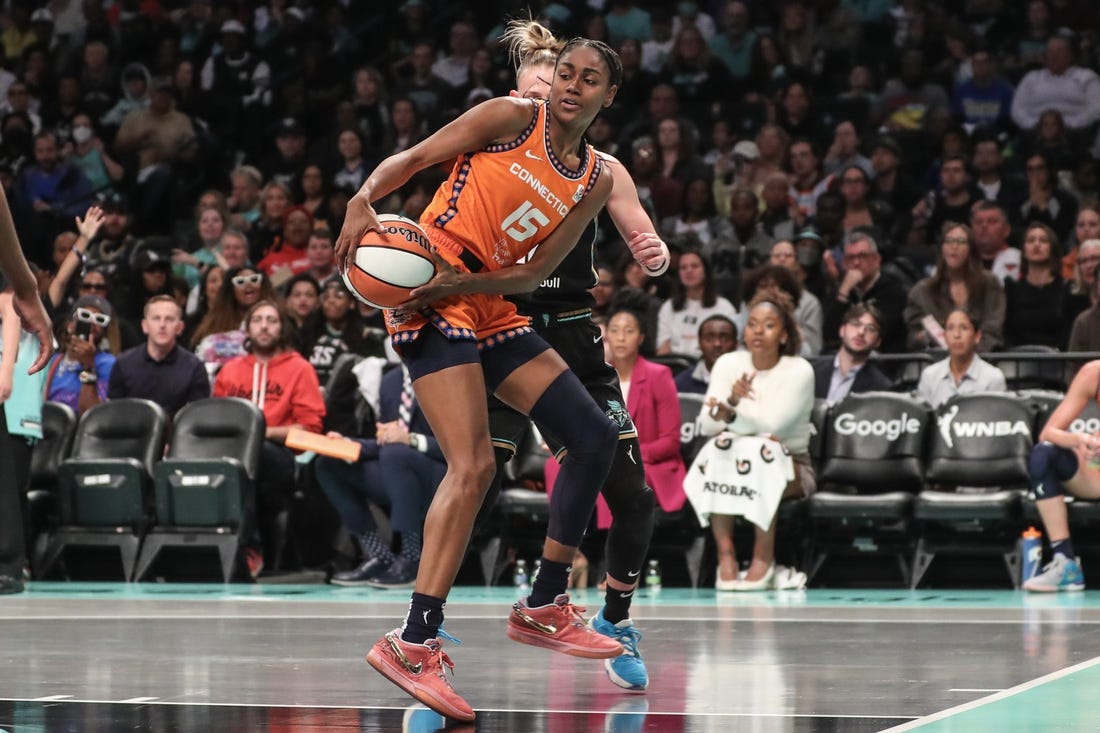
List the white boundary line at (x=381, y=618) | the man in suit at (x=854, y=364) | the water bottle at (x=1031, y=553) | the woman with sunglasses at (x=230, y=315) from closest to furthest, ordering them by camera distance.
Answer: the white boundary line at (x=381, y=618) → the water bottle at (x=1031, y=553) → the man in suit at (x=854, y=364) → the woman with sunglasses at (x=230, y=315)

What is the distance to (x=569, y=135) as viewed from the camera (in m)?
4.88

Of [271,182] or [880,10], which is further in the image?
[880,10]

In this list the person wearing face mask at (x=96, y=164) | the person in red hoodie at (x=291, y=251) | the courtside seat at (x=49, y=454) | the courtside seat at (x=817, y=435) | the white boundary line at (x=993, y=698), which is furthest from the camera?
the person wearing face mask at (x=96, y=164)

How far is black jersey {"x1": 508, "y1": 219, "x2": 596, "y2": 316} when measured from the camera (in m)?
5.75

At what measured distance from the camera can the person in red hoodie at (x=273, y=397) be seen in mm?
10273

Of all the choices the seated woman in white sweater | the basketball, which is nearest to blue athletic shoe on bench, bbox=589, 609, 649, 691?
the basketball

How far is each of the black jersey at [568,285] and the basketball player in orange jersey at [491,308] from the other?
67 cm

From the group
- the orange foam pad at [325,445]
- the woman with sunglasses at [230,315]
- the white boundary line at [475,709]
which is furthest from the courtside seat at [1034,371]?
the white boundary line at [475,709]

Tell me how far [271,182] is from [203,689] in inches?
351

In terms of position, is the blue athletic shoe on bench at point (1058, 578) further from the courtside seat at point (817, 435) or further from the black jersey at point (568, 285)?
the black jersey at point (568, 285)

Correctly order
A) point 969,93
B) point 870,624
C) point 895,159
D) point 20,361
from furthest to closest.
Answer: point 969,93 < point 895,159 < point 20,361 < point 870,624

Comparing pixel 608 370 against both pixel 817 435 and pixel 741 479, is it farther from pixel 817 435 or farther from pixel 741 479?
pixel 817 435

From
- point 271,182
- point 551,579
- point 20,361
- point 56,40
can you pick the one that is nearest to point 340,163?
point 271,182

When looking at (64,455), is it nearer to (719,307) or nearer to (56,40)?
(719,307)
